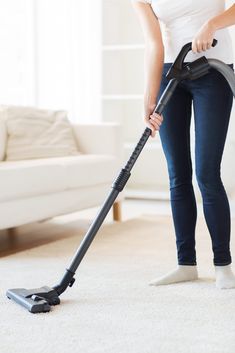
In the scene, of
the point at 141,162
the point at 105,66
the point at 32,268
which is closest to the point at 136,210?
the point at 141,162

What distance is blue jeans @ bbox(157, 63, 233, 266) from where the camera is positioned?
90.4 inches

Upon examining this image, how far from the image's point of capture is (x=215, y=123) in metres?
2.29

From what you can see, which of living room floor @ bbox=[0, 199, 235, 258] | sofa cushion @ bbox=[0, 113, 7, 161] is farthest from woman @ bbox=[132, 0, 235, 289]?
sofa cushion @ bbox=[0, 113, 7, 161]

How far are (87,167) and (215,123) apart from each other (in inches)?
59.1

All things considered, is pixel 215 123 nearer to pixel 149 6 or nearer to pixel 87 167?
pixel 149 6

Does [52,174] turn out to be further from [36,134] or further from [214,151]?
[214,151]

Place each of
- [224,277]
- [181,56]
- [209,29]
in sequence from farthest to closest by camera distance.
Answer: [224,277] < [181,56] < [209,29]

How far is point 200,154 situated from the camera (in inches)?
91.9

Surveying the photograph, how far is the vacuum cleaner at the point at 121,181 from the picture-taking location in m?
2.19

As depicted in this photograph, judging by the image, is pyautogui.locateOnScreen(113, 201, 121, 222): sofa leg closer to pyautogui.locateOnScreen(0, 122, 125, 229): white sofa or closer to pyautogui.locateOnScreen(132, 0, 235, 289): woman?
pyautogui.locateOnScreen(0, 122, 125, 229): white sofa

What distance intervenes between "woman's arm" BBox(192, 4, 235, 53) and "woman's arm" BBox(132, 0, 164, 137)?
0.17 metres

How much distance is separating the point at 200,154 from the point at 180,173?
15cm

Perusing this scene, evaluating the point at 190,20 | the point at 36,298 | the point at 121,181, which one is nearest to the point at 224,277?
the point at 121,181

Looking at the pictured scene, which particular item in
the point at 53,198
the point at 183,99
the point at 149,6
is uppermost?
the point at 149,6
